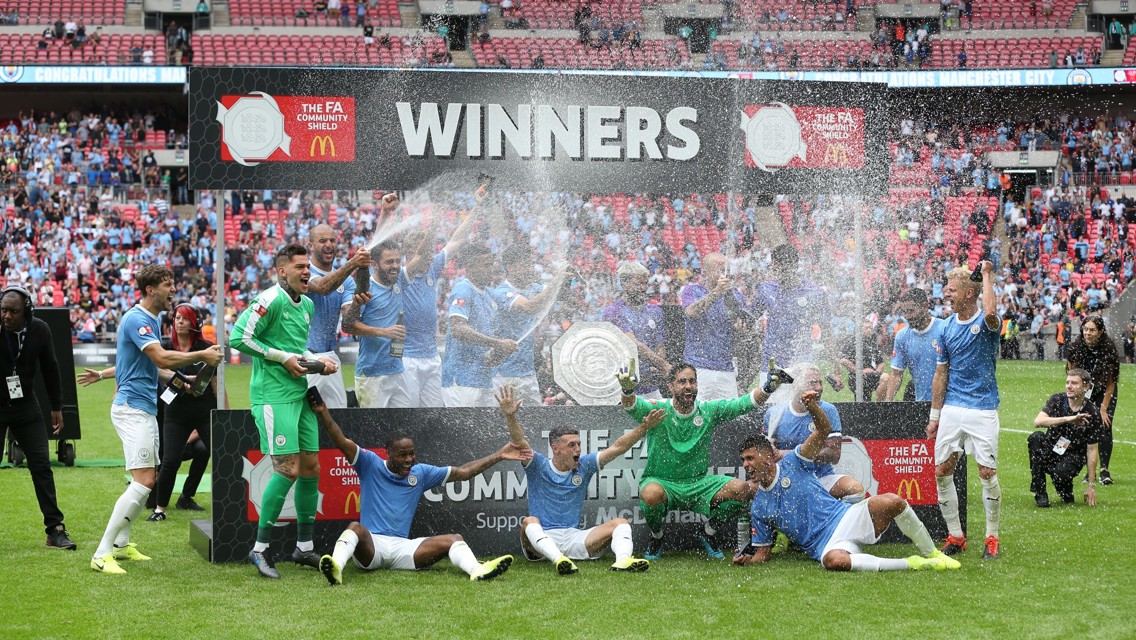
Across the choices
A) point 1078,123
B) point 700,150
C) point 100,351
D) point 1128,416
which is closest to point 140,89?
point 100,351

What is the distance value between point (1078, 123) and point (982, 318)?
34.6 metres

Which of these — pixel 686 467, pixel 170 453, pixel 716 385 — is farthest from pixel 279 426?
pixel 716 385

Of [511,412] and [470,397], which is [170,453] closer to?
[470,397]

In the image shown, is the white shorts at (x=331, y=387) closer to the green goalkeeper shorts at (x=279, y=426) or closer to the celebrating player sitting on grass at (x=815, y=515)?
the green goalkeeper shorts at (x=279, y=426)

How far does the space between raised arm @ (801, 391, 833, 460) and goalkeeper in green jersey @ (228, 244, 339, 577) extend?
304 centimetres

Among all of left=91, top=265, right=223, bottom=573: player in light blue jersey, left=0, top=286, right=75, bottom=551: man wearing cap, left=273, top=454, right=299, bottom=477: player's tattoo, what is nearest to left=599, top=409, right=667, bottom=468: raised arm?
left=273, top=454, right=299, bottom=477: player's tattoo

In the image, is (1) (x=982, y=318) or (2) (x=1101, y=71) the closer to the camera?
(1) (x=982, y=318)

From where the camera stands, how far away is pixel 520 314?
9.20 m

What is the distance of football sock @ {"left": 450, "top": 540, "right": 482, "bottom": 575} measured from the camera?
7.55 metres

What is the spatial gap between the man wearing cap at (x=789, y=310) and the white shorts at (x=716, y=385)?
306 mm

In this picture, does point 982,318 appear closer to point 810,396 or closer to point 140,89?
point 810,396

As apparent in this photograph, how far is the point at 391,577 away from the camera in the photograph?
7617mm

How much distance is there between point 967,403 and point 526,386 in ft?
10.3

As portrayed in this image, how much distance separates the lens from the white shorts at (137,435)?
26.3ft
